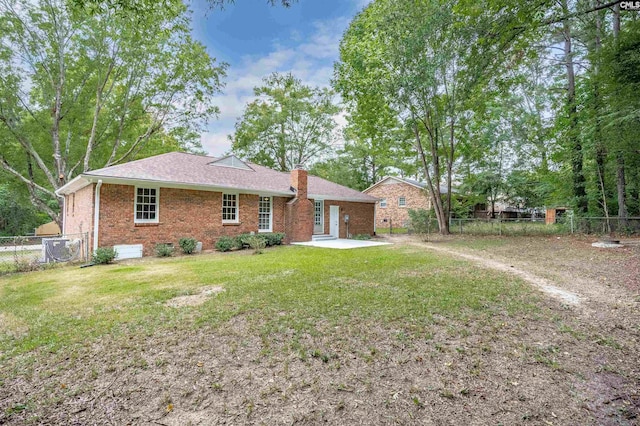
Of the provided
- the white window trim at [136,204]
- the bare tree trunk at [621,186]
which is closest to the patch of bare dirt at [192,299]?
the white window trim at [136,204]

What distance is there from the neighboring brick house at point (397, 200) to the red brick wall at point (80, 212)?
2155cm

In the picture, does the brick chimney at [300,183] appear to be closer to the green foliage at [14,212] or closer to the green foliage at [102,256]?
the green foliage at [102,256]

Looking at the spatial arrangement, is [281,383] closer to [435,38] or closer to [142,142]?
[435,38]

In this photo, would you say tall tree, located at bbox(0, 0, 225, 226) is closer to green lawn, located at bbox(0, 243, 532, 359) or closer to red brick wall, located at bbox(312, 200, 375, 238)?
red brick wall, located at bbox(312, 200, 375, 238)

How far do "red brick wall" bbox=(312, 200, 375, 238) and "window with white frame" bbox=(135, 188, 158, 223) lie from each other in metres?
9.18

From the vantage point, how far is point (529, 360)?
3273 mm

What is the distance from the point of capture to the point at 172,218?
455 inches

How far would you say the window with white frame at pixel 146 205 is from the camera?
10906 mm

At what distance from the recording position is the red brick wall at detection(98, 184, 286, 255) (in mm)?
10250

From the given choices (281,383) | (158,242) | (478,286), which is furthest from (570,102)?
(158,242)

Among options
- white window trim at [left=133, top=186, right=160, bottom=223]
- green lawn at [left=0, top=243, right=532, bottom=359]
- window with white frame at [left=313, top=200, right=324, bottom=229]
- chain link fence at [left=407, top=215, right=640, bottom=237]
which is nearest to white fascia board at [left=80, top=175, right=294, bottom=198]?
white window trim at [left=133, top=186, right=160, bottom=223]

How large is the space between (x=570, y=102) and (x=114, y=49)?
24477 mm

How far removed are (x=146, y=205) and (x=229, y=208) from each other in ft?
11.0

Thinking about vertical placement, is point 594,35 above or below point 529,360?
above
